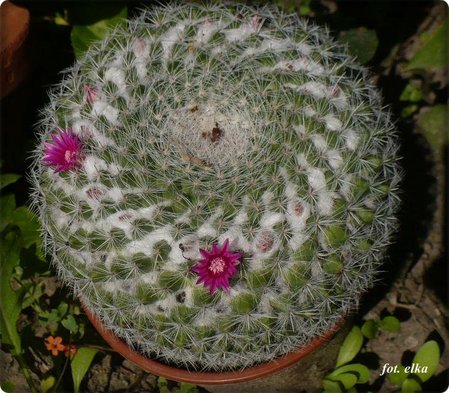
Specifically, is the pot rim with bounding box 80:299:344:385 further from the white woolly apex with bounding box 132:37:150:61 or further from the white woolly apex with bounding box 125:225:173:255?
the white woolly apex with bounding box 132:37:150:61

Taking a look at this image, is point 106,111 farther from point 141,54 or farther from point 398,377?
point 398,377

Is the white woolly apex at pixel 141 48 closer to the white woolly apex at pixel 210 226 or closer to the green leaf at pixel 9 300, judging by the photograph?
the white woolly apex at pixel 210 226

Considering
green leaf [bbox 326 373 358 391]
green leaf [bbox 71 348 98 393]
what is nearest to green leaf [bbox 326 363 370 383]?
green leaf [bbox 326 373 358 391]

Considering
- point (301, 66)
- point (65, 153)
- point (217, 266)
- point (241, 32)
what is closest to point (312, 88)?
point (301, 66)

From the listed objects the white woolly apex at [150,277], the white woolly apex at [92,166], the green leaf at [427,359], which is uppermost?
the white woolly apex at [92,166]

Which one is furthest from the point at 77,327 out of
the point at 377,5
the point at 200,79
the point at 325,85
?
the point at 377,5

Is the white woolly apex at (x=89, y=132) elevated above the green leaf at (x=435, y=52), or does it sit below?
below

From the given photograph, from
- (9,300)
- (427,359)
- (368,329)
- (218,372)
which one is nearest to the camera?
(218,372)

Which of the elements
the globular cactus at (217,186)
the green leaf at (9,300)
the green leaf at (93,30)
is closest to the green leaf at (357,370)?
the globular cactus at (217,186)
